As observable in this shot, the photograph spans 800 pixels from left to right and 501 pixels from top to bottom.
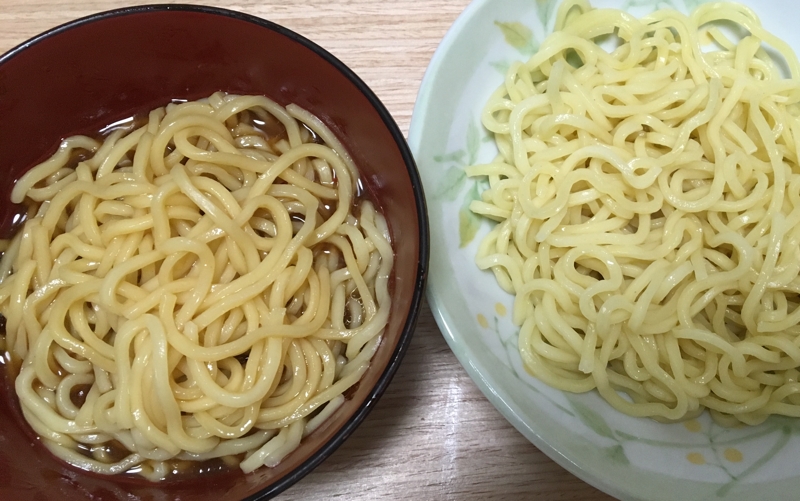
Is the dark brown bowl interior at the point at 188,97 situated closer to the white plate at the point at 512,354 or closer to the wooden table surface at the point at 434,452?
the white plate at the point at 512,354

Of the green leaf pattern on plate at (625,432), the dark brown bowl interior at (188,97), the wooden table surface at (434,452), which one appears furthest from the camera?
the wooden table surface at (434,452)

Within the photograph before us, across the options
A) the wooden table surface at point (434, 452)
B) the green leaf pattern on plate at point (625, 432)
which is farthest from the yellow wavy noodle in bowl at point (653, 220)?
the wooden table surface at point (434, 452)

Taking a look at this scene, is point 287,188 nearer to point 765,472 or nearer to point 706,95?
point 706,95

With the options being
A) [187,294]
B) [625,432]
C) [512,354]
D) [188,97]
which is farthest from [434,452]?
[188,97]

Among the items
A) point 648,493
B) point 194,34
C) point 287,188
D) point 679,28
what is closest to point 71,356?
point 287,188

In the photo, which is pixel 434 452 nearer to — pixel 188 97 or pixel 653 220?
pixel 653 220

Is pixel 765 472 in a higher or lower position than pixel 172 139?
lower
